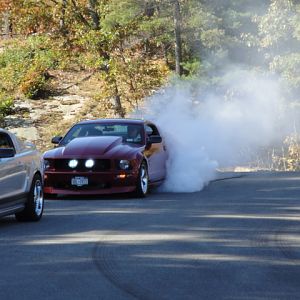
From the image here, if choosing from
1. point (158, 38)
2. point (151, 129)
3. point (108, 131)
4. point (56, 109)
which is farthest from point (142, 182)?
point (56, 109)

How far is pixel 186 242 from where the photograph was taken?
11.4m

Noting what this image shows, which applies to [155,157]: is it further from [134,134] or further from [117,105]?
[117,105]

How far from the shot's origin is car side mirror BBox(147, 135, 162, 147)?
1945 centimetres

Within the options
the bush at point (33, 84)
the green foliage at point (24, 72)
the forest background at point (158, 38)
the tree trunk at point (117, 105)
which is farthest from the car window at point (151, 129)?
the bush at point (33, 84)

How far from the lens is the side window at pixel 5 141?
1357cm

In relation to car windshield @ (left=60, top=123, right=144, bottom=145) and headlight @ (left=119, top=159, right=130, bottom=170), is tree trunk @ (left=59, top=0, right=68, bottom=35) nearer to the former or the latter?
car windshield @ (left=60, top=123, right=144, bottom=145)

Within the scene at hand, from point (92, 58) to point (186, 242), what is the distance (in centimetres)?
2539

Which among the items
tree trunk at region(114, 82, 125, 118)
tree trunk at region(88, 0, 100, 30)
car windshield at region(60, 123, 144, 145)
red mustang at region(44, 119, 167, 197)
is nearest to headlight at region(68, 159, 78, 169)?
red mustang at region(44, 119, 167, 197)

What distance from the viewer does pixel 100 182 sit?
1823 centimetres

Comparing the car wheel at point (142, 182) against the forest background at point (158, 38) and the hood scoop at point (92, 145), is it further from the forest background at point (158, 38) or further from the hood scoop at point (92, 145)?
the forest background at point (158, 38)

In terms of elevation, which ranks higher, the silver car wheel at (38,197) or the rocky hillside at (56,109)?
the silver car wheel at (38,197)

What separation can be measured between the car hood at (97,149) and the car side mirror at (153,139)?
52 cm

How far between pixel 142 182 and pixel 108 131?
1.71 meters

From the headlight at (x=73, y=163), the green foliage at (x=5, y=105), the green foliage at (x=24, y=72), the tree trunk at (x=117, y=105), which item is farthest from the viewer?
the green foliage at (x=24, y=72)
